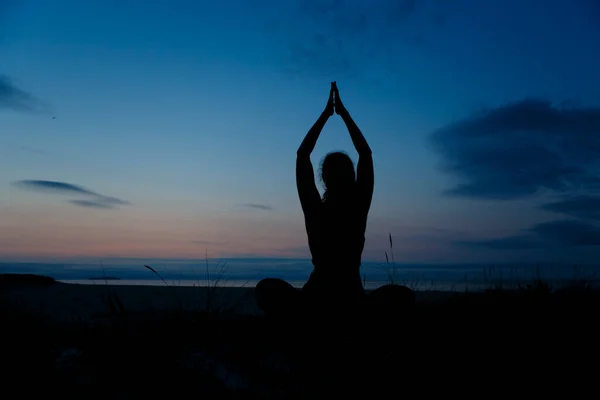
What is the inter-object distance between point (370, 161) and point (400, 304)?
1.25m

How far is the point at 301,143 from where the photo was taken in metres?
4.00

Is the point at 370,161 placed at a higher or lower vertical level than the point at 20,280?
higher

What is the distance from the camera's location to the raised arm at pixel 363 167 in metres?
3.96

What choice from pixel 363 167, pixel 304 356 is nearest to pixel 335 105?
pixel 363 167

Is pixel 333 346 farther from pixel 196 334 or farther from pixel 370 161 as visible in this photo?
pixel 370 161

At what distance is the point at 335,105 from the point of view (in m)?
4.37

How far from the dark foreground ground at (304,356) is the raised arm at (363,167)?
3.35ft

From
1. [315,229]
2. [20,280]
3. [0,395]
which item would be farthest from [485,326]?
[20,280]

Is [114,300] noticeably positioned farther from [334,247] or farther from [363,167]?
[363,167]

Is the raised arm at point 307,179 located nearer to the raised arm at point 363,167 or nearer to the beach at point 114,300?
the raised arm at point 363,167

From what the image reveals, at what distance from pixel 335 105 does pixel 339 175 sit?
2.57 ft

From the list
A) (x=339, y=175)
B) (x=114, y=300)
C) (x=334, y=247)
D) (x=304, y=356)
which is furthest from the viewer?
(x=114, y=300)

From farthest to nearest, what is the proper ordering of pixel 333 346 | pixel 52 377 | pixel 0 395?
pixel 333 346 < pixel 52 377 < pixel 0 395

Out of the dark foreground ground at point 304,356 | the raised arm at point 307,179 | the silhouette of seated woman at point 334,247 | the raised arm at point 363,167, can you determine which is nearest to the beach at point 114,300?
the dark foreground ground at point 304,356
